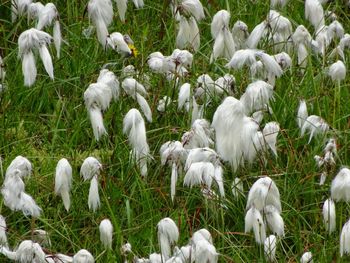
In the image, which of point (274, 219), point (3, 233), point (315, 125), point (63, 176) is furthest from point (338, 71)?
point (3, 233)

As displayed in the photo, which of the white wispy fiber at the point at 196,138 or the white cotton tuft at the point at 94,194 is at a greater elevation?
the white wispy fiber at the point at 196,138

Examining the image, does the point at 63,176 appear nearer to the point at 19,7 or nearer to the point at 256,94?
the point at 256,94

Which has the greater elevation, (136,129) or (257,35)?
(257,35)

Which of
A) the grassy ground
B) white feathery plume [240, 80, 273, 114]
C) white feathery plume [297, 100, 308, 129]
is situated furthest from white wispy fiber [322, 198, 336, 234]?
white feathery plume [297, 100, 308, 129]

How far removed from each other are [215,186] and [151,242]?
0.25 metres

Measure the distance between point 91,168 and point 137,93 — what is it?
0.64 m

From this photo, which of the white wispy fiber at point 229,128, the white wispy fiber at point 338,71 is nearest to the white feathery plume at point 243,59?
the white wispy fiber at point 229,128

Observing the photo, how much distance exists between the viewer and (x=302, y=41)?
12.6 ft

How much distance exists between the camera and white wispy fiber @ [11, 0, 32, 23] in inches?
159

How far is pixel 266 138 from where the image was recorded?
3137mm

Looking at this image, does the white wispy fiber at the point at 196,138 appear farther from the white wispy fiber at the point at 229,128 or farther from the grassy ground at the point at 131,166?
the white wispy fiber at the point at 229,128

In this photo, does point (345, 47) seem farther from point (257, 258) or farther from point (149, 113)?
point (257, 258)

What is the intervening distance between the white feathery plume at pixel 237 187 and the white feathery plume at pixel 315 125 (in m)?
0.27

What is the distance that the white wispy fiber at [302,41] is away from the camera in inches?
151
